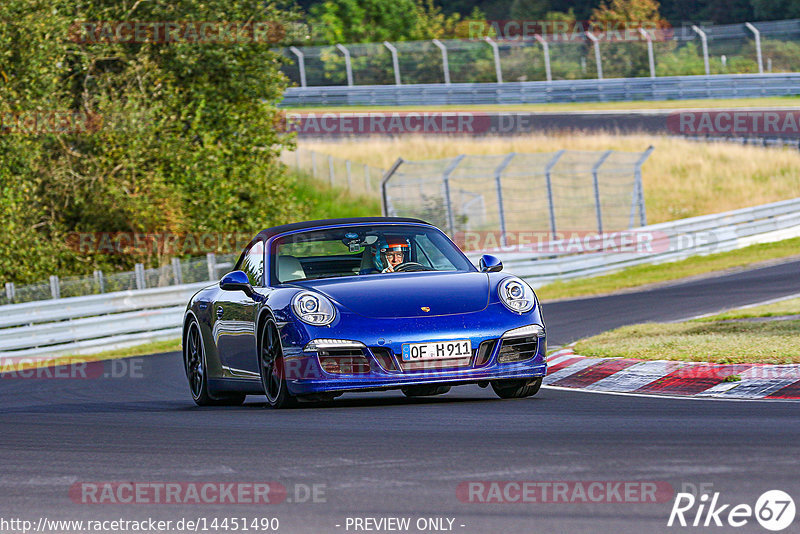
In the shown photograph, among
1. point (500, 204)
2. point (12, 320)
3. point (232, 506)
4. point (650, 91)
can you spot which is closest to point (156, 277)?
point (12, 320)

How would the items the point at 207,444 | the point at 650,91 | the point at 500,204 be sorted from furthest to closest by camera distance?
the point at 650,91, the point at 500,204, the point at 207,444

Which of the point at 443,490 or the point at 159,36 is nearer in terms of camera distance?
the point at 443,490

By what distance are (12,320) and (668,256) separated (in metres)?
13.2

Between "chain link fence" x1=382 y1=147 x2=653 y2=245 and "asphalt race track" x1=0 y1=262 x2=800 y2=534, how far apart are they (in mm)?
18741

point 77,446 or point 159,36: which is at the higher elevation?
point 159,36

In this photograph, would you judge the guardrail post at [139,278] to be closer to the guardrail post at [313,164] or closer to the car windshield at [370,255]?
the car windshield at [370,255]

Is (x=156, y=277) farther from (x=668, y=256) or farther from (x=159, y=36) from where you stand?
(x=668, y=256)

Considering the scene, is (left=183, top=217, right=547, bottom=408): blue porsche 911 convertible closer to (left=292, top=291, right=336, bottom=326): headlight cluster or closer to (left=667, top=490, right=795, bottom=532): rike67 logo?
(left=292, top=291, right=336, bottom=326): headlight cluster

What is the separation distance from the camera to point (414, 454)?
6.27 m

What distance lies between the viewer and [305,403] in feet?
30.7

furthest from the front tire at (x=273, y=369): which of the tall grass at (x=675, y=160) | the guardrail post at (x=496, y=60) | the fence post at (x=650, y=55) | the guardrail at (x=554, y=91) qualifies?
the guardrail post at (x=496, y=60)

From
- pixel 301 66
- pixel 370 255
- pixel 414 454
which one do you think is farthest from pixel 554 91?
pixel 414 454

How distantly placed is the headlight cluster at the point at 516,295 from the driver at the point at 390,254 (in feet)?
3.23

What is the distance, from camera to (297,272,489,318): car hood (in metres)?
8.62
